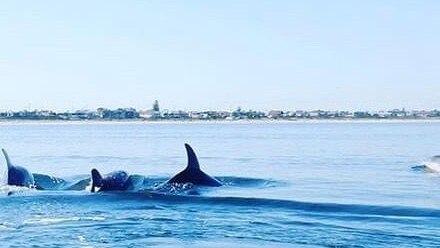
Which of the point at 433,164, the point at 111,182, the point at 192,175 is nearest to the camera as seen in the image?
the point at 111,182

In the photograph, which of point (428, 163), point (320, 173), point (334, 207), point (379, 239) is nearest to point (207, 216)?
point (334, 207)

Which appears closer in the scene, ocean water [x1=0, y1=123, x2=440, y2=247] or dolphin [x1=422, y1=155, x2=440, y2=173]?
ocean water [x1=0, y1=123, x2=440, y2=247]

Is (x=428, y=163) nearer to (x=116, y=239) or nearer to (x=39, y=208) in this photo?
(x=39, y=208)

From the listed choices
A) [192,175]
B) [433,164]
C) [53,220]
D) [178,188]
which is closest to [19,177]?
[178,188]

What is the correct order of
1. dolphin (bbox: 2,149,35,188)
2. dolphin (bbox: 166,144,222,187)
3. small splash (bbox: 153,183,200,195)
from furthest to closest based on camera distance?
dolphin (bbox: 2,149,35,188), dolphin (bbox: 166,144,222,187), small splash (bbox: 153,183,200,195)

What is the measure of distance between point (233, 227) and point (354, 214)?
13.4 ft

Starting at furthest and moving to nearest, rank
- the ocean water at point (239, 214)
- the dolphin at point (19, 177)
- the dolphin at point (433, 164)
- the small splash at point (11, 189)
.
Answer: the dolphin at point (433, 164) → the dolphin at point (19, 177) → the small splash at point (11, 189) → the ocean water at point (239, 214)

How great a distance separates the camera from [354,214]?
68.5 ft

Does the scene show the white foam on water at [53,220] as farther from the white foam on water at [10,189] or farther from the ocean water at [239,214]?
the white foam on water at [10,189]

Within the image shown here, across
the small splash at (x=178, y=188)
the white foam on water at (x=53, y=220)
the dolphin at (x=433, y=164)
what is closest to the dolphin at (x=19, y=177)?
the small splash at (x=178, y=188)

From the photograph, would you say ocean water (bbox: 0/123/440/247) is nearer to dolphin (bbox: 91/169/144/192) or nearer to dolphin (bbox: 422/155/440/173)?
dolphin (bbox: 91/169/144/192)

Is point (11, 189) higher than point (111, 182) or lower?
lower

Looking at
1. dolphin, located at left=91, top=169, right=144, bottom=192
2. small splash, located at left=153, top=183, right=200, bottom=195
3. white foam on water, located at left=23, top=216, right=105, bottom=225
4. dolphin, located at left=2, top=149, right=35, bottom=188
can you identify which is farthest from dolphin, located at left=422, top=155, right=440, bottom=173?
white foam on water, located at left=23, top=216, right=105, bottom=225

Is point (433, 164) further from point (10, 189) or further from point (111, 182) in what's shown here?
point (10, 189)
